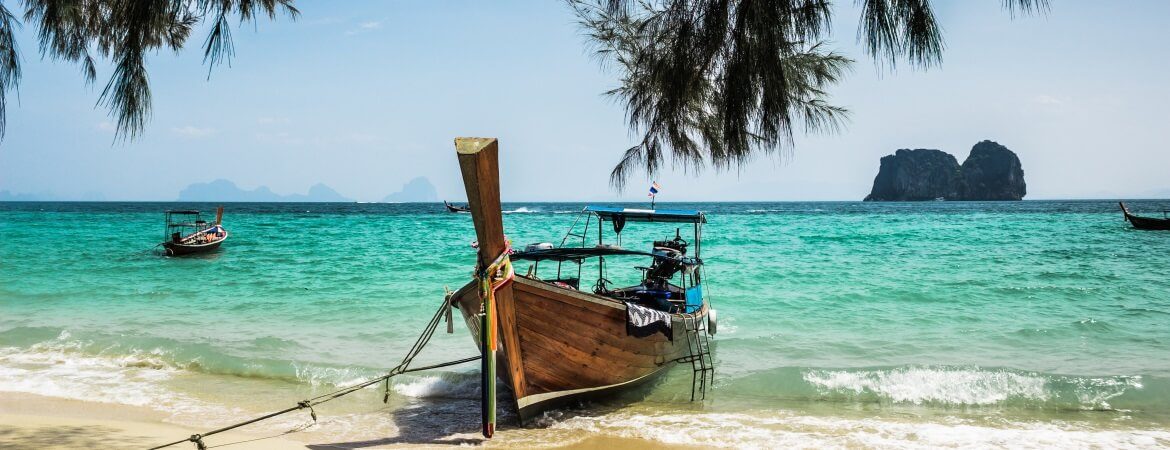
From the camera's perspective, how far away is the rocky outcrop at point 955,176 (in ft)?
495

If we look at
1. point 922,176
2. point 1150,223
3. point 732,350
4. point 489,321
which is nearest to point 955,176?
point 922,176

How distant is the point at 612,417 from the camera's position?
798cm

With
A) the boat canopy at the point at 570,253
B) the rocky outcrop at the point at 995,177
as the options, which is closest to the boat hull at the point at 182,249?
the boat canopy at the point at 570,253

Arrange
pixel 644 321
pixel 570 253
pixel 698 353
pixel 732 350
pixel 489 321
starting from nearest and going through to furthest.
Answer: pixel 489 321, pixel 644 321, pixel 570 253, pixel 698 353, pixel 732 350

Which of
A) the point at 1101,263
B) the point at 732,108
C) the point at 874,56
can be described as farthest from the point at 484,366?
the point at 1101,263

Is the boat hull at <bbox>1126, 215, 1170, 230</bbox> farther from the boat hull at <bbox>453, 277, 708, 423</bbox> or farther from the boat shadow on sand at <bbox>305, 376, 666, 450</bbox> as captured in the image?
the boat hull at <bbox>453, 277, 708, 423</bbox>

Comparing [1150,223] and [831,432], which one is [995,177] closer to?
[1150,223]

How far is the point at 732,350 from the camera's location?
38.4ft

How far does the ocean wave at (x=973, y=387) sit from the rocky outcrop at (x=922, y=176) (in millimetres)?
155851

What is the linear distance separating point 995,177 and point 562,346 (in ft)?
549

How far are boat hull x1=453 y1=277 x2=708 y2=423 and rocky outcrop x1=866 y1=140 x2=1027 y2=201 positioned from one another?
160 m

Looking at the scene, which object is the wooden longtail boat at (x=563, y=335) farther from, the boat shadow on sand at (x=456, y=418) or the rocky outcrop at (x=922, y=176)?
the rocky outcrop at (x=922, y=176)

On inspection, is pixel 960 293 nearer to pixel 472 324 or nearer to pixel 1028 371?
pixel 1028 371

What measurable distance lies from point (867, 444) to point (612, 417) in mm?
2576
